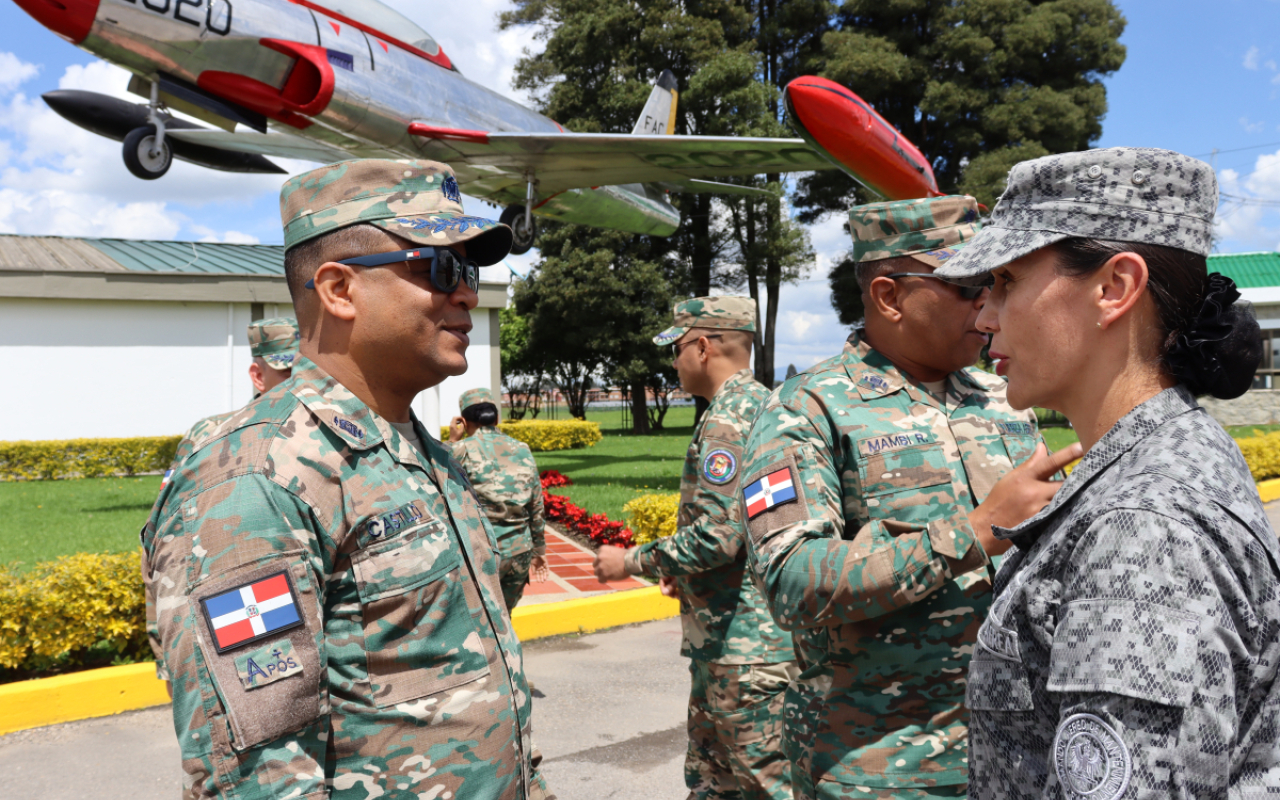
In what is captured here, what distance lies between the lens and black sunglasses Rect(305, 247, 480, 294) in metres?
1.90

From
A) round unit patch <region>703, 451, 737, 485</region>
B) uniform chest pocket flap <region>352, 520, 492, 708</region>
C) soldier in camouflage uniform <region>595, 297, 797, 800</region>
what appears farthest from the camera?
round unit patch <region>703, 451, 737, 485</region>

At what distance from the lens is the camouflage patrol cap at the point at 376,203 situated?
191cm

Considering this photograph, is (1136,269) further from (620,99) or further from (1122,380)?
(620,99)

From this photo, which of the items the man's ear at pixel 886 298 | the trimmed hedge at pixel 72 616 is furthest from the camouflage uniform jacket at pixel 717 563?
the trimmed hedge at pixel 72 616

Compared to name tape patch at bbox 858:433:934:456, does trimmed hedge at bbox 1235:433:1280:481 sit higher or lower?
lower

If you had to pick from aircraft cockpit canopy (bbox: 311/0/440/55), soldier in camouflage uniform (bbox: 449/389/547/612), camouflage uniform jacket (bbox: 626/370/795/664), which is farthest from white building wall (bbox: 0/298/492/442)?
camouflage uniform jacket (bbox: 626/370/795/664)

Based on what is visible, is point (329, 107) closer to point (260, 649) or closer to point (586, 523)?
point (586, 523)

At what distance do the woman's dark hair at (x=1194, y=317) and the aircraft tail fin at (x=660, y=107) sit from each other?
21.5 m

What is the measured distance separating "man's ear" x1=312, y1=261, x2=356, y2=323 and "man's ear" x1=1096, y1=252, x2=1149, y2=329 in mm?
1438

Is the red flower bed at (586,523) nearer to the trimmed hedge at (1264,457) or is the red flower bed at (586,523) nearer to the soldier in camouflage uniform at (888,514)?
the soldier in camouflage uniform at (888,514)

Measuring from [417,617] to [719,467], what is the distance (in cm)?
204

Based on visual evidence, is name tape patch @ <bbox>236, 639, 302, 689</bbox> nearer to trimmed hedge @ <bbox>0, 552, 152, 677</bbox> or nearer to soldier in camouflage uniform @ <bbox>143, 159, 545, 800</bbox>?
soldier in camouflage uniform @ <bbox>143, 159, 545, 800</bbox>

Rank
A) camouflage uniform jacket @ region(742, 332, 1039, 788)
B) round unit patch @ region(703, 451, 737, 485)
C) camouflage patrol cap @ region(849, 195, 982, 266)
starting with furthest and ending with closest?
round unit patch @ region(703, 451, 737, 485) < camouflage patrol cap @ region(849, 195, 982, 266) < camouflage uniform jacket @ region(742, 332, 1039, 788)

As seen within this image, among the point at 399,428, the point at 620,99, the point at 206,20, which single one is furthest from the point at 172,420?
the point at 399,428
